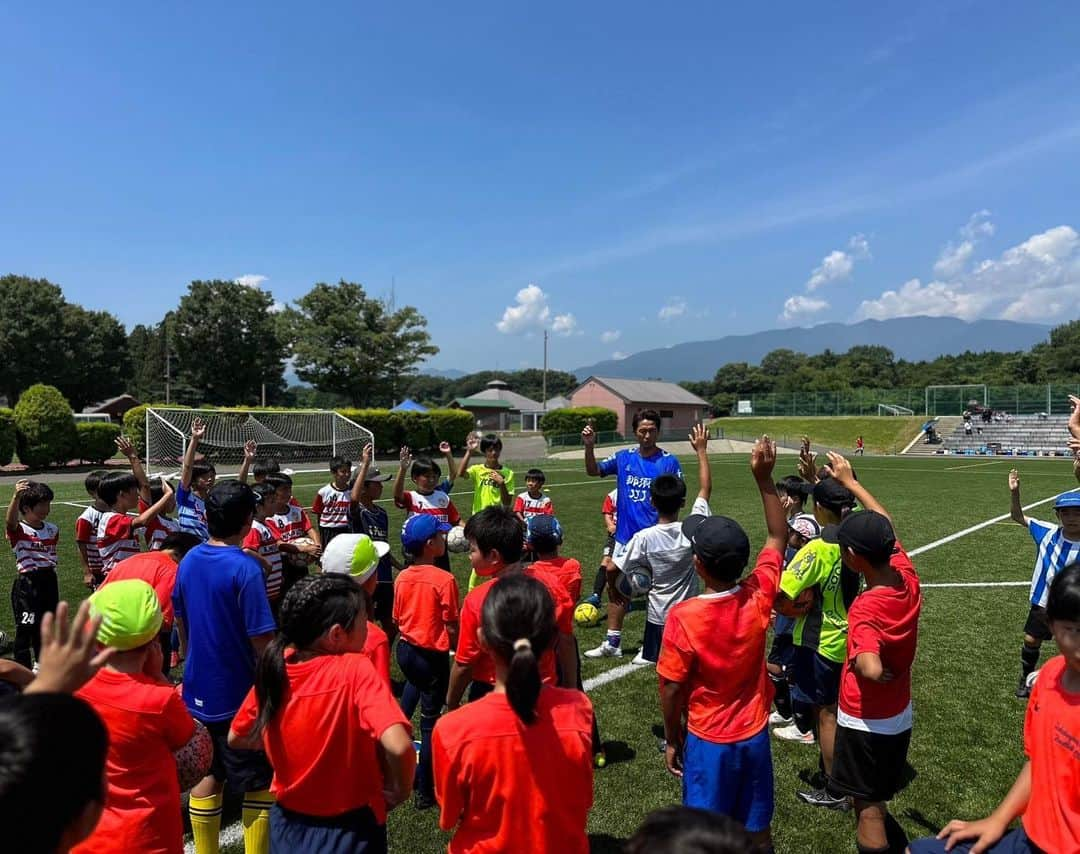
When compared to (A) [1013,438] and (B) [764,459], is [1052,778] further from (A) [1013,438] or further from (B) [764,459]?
(A) [1013,438]

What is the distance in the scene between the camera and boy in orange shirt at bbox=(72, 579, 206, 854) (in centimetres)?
242

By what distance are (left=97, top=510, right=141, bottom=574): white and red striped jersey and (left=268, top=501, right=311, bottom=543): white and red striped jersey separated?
3.97ft

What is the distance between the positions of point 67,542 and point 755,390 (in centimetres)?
8973

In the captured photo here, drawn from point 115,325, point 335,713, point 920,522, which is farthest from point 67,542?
point 115,325

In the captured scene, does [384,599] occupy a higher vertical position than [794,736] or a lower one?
higher

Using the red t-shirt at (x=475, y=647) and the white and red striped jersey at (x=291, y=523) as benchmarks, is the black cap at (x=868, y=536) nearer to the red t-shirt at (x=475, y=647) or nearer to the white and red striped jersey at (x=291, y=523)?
the red t-shirt at (x=475, y=647)

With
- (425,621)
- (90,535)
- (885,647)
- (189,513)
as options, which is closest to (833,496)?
(885,647)

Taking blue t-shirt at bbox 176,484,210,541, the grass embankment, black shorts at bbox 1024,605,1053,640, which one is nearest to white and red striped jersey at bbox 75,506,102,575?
blue t-shirt at bbox 176,484,210,541

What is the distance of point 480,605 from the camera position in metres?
3.28

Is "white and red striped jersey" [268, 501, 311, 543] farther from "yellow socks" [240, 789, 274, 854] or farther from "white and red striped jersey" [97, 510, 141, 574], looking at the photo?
"yellow socks" [240, 789, 274, 854]

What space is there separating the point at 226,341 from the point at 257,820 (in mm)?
63744

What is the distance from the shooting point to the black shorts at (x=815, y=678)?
4.24 meters

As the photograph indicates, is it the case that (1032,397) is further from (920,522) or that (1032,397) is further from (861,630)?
(861,630)

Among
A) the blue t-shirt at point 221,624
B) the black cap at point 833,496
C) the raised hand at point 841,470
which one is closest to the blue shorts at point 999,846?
the raised hand at point 841,470
